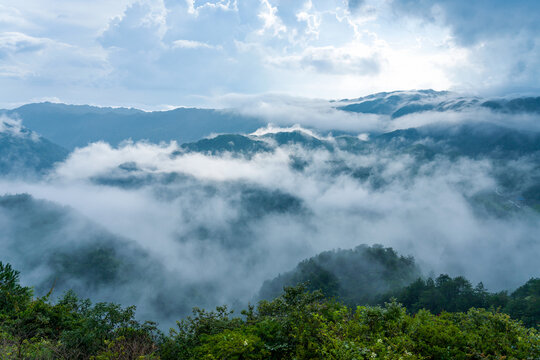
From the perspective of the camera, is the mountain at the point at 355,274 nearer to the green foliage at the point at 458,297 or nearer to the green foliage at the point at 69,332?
the green foliage at the point at 458,297

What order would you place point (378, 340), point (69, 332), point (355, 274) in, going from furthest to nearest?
point (355, 274), point (69, 332), point (378, 340)

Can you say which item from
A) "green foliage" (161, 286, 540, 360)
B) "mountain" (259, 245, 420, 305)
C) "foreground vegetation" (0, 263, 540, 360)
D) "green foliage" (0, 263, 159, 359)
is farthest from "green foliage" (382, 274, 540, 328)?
"green foliage" (0, 263, 159, 359)

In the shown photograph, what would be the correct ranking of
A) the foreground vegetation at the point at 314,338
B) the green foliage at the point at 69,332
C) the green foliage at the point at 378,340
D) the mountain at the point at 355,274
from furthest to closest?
the mountain at the point at 355,274
the green foliage at the point at 69,332
the foreground vegetation at the point at 314,338
the green foliage at the point at 378,340

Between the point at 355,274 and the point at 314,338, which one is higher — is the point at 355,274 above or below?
below

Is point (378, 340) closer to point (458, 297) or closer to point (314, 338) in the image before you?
point (314, 338)

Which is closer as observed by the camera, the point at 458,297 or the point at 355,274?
the point at 458,297

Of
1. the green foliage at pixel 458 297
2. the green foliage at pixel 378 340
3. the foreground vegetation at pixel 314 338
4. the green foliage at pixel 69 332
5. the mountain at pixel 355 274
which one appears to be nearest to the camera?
the green foliage at pixel 378 340

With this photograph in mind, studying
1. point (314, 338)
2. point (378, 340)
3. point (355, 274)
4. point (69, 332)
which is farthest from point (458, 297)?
point (69, 332)

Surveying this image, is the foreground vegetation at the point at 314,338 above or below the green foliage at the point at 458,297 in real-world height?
above

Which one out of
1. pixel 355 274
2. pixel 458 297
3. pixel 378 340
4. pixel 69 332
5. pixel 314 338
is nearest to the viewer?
pixel 378 340

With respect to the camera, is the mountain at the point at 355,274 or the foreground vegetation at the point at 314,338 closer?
the foreground vegetation at the point at 314,338

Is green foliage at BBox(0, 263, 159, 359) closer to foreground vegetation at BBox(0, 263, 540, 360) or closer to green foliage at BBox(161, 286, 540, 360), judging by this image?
foreground vegetation at BBox(0, 263, 540, 360)

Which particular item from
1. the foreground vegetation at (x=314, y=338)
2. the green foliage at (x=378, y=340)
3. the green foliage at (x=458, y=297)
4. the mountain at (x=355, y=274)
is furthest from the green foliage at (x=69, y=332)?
the mountain at (x=355, y=274)

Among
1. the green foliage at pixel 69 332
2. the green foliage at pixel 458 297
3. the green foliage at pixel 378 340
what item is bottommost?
the green foliage at pixel 458 297
